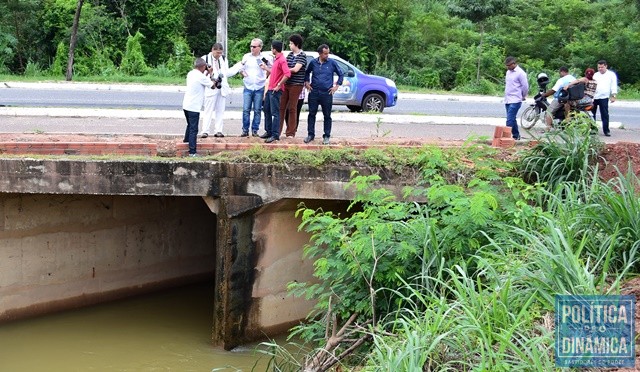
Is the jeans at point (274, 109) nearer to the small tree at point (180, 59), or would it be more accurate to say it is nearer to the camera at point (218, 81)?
the camera at point (218, 81)

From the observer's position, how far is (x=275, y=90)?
12.4 metres

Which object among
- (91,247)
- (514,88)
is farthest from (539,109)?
(91,247)

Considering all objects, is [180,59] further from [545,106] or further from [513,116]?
[513,116]

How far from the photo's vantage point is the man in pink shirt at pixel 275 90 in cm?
1220

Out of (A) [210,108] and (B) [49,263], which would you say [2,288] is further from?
(A) [210,108]

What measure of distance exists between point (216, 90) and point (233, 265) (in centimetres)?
283

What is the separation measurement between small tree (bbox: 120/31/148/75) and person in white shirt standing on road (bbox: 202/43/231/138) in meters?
15.7

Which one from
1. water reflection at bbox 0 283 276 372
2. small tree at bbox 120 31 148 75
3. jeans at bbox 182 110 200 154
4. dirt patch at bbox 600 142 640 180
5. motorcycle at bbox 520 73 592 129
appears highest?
small tree at bbox 120 31 148 75

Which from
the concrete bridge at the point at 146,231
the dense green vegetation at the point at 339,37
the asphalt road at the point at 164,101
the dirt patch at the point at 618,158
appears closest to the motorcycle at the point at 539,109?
the dirt patch at the point at 618,158

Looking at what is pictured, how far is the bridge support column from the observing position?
11.4m

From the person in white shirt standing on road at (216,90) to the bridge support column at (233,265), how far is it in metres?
1.79

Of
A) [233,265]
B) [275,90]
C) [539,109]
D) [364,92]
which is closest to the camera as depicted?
[233,265]

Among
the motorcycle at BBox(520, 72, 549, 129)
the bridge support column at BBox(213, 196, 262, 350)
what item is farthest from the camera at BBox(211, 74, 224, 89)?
the motorcycle at BBox(520, 72, 549, 129)

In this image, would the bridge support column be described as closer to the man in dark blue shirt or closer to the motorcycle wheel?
the man in dark blue shirt
